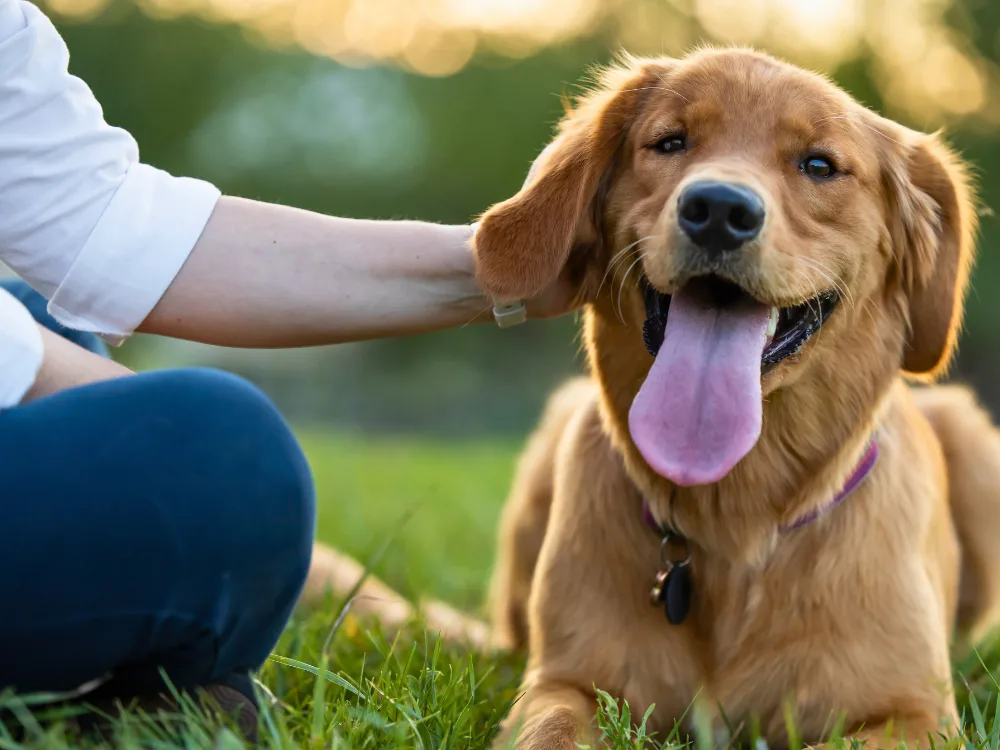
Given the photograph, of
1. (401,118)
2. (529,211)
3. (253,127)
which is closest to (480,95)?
(401,118)

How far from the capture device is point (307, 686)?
242cm

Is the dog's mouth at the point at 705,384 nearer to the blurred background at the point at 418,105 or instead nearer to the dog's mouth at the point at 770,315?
the dog's mouth at the point at 770,315

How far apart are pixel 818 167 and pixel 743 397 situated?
565 millimetres

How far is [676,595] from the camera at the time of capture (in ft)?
8.22

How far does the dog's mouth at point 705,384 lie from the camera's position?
2.30 m

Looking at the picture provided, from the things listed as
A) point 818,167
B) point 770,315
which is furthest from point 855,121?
point 770,315

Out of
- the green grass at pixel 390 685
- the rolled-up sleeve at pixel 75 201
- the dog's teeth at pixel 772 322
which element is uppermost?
the rolled-up sleeve at pixel 75 201

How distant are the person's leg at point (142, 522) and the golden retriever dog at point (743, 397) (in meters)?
0.74

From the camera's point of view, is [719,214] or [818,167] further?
[818,167]

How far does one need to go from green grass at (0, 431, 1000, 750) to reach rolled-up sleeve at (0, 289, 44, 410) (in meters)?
0.49

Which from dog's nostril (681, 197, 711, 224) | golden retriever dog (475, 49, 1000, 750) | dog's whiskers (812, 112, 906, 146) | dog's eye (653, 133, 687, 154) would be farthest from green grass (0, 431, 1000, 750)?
dog's whiskers (812, 112, 906, 146)

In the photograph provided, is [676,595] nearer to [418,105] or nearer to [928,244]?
[928,244]

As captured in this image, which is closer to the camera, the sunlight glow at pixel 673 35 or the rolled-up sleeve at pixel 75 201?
the rolled-up sleeve at pixel 75 201

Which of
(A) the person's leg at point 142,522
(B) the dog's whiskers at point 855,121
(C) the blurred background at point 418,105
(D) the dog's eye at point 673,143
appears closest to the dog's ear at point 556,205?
(D) the dog's eye at point 673,143
